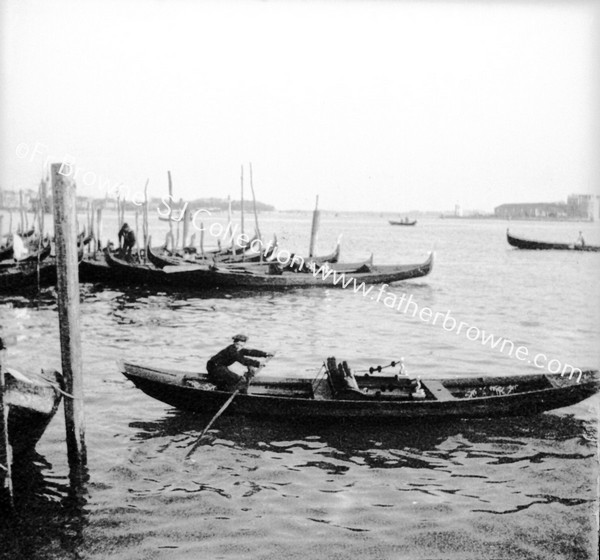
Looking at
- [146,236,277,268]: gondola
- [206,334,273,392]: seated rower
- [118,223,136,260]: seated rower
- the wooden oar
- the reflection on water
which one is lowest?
the reflection on water

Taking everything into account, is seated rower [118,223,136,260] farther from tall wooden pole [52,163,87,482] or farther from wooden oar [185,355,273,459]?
tall wooden pole [52,163,87,482]

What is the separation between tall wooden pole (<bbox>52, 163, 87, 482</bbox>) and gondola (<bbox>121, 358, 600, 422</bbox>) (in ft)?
5.53

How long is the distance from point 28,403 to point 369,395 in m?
4.27

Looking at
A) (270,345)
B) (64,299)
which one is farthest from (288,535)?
(270,345)

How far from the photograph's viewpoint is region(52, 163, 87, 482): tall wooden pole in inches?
259

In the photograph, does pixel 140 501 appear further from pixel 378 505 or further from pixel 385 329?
pixel 385 329

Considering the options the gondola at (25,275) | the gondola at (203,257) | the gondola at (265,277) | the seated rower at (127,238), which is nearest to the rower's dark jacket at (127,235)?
the seated rower at (127,238)

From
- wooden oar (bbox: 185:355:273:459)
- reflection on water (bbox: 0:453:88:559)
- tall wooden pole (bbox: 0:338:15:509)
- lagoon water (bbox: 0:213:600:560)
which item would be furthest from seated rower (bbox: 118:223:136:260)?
tall wooden pole (bbox: 0:338:15:509)

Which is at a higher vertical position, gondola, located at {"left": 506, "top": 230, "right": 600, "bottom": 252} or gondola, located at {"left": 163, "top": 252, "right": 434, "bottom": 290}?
gondola, located at {"left": 506, "top": 230, "right": 600, "bottom": 252}

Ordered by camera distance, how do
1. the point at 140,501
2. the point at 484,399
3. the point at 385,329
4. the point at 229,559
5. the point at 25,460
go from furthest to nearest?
the point at 385,329
the point at 484,399
the point at 25,460
the point at 140,501
the point at 229,559

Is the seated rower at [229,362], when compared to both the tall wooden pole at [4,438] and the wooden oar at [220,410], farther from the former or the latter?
the tall wooden pole at [4,438]

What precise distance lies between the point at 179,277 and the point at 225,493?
623 inches

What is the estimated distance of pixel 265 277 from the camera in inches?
874

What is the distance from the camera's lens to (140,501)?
21.3 ft
